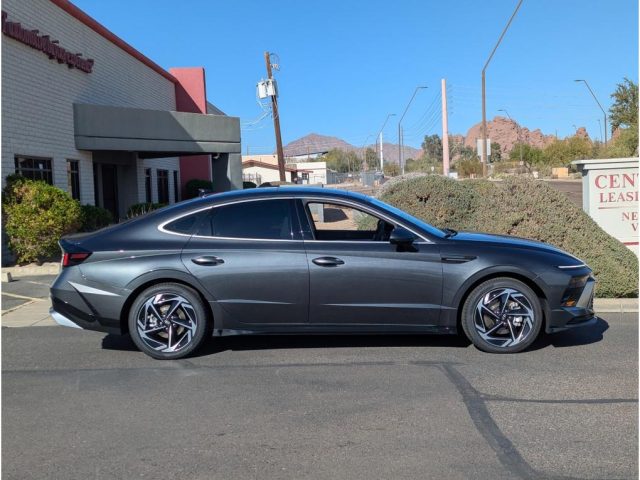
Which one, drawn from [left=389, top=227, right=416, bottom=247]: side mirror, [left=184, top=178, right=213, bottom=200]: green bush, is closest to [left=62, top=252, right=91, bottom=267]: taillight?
[left=389, top=227, right=416, bottom=247]: side mirror

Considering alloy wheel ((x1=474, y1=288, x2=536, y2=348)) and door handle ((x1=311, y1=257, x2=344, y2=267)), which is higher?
door handle ((x1=311, y1=257, x2=344, y2=267))

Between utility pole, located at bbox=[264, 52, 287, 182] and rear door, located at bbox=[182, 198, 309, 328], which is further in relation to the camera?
utility pole, located at bbox=[264, 52, 287, 182]

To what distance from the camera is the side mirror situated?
629cm

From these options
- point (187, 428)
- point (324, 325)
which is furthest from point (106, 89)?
point (187, 428)

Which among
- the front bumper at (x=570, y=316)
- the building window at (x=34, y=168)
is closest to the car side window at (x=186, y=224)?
the front bumper at (x=570, y=316)

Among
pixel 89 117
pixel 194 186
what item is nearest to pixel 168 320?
pixel 89 117

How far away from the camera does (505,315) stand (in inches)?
249

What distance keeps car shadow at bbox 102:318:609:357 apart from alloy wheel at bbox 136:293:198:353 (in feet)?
1.01

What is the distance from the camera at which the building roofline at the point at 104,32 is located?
18119mm

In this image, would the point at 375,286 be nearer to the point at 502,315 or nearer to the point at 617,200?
the point at 502,315

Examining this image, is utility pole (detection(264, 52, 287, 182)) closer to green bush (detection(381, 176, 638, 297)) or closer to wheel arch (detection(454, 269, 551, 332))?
green bush (detection(381, 176, 638, 297))

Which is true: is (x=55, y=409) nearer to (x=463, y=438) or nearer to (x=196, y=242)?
(x=196, y=242)

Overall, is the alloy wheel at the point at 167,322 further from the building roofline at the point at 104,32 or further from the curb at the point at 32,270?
the building roofline at the point at 104,32

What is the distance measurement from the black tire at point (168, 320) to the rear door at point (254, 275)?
211mm
